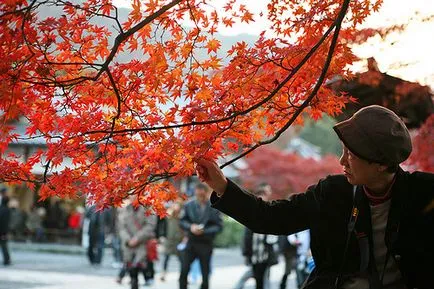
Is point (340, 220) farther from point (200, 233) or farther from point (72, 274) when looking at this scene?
point (72, 274)

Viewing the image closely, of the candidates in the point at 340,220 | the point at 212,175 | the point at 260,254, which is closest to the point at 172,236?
the point at 260,254

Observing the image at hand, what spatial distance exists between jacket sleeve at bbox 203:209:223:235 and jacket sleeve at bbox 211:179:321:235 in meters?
9.00

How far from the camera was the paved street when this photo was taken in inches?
620

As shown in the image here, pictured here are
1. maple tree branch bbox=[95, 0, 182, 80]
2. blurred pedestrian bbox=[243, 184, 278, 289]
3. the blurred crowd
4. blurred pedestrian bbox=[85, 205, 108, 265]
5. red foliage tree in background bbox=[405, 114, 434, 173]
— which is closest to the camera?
maple tree branch bbox=[95, 0, 182, 80]

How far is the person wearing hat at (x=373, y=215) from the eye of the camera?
3352 millimetres

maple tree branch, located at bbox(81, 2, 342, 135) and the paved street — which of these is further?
the paved street

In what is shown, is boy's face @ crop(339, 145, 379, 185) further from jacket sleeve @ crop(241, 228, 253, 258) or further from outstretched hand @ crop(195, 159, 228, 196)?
jacket sleeve @ crop(241, 228, 253, 258)

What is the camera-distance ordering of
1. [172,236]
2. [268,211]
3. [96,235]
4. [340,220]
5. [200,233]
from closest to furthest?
[340,220] → [268,211] → [200,233] → [172,236] → [96,235]

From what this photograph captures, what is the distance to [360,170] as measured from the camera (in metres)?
3.46

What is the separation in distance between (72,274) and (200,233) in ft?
21.9

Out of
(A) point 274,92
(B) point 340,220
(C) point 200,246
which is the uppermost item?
(A) point 274,92

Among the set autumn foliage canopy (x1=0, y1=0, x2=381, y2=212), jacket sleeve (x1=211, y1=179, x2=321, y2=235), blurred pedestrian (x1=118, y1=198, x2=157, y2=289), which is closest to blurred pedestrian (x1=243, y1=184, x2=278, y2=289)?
blurred pedestrian (x1=118, y1=198, x2=157, y2=289)

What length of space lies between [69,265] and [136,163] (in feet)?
56.4

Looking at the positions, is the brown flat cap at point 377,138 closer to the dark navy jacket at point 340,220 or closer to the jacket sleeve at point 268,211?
the dark navy jacket at point 340,220
